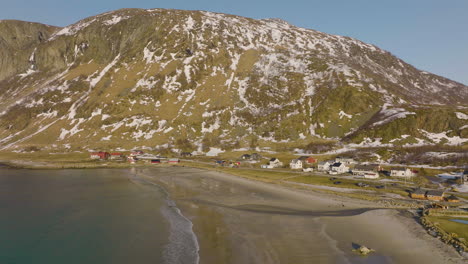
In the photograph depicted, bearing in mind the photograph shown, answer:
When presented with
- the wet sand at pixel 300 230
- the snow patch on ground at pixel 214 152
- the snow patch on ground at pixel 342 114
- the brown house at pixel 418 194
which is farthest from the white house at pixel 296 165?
the snow patch on ground at pixel 342 114

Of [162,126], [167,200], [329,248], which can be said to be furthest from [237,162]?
[329,248]

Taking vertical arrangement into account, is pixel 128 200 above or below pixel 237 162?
below

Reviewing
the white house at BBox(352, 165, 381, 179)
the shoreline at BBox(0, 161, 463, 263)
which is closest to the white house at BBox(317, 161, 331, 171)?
the white house at BBox(352, 165, 381, 179)

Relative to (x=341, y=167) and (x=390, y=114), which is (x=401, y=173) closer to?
(x=341, y=167)

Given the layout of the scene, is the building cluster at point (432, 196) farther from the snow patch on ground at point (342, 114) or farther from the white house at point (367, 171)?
the snow patch on ground at point (342, 114)

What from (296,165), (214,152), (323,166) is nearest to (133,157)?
(214,152)

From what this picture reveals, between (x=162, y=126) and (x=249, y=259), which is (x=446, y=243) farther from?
(x=162, y=126)

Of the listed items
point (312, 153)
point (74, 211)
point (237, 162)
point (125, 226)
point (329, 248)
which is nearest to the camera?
point (329, 248)
